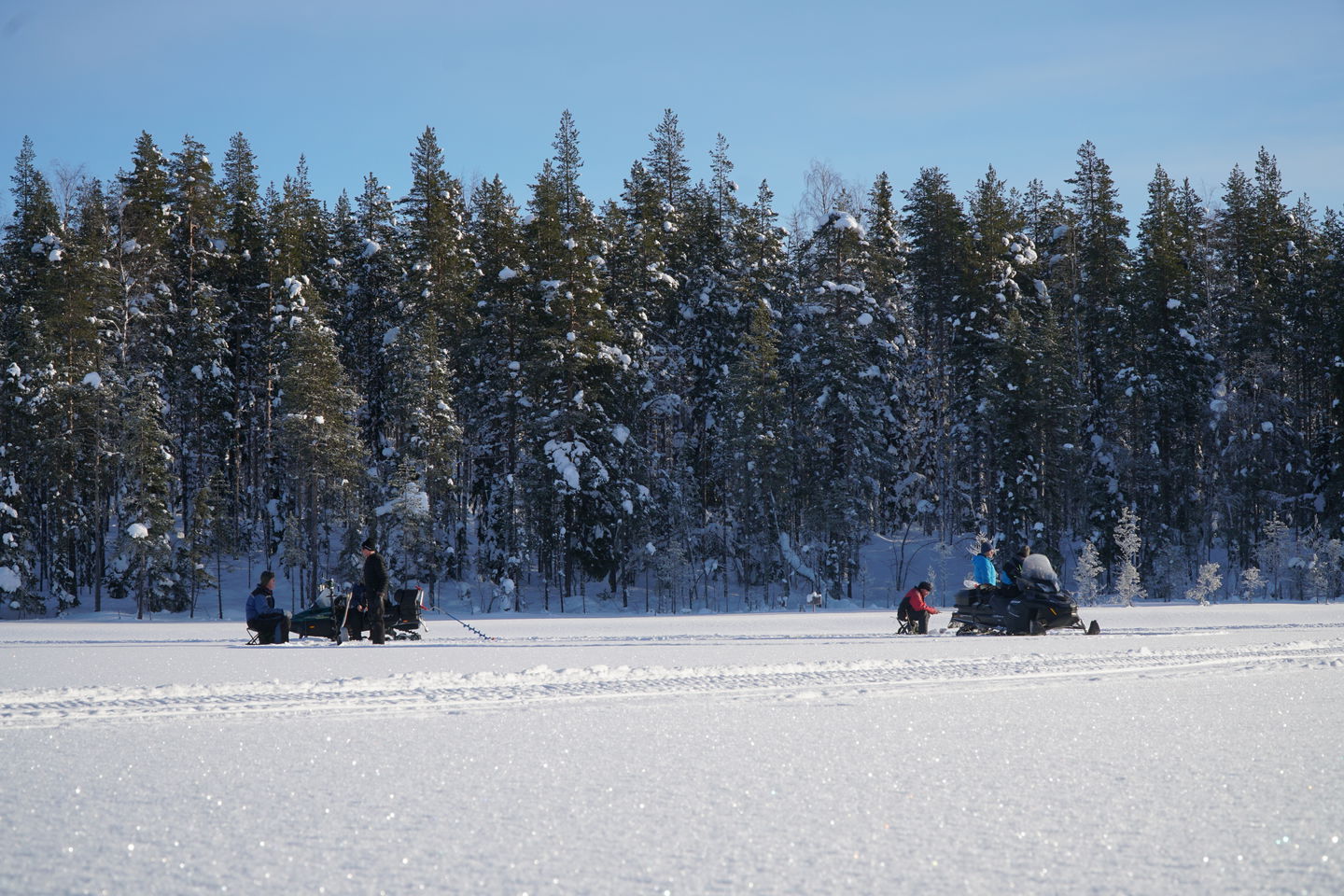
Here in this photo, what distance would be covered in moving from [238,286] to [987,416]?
30.4 meters

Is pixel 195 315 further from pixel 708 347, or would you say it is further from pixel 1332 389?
pixel 1332 389

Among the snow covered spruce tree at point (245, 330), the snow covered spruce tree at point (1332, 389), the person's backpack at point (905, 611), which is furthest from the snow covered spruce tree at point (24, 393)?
the snow covered spruce tree at point (1332, 389)

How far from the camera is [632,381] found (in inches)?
1624

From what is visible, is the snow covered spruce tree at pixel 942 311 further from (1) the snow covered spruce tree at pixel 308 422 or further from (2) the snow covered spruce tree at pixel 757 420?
(1) the snow covered spruce tree at pixel 308 422

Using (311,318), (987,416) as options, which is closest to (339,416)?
(311,318)

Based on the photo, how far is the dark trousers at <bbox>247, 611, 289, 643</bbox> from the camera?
58.3 feet

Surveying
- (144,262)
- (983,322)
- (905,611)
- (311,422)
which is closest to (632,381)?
(311,422)

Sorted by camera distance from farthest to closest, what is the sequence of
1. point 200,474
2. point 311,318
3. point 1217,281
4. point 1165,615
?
point 1217,281 < point 200,474 < point 311,318 < point 1165,615

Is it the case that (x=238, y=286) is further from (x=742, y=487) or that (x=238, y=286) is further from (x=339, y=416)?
(x=742, y=487)

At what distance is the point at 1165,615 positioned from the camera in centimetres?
2656

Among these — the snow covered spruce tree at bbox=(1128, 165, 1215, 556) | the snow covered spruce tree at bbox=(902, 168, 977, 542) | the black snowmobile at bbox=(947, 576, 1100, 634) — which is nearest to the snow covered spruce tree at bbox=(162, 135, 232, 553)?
the snow covered spruce tree at bbox=(902, 168, 977, 542)

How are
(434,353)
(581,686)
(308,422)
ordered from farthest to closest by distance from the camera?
1. (434,353)
2. (308,422)
3. (581,686)

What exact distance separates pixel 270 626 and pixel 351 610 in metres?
1.28

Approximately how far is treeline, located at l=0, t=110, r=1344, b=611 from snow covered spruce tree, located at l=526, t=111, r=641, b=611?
0.15m
